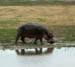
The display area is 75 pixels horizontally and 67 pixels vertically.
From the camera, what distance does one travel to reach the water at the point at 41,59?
9.79m

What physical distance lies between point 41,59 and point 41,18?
10898mm

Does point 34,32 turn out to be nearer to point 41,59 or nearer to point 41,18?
point 41,59

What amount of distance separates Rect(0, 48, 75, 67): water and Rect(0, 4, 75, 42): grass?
2608 mm

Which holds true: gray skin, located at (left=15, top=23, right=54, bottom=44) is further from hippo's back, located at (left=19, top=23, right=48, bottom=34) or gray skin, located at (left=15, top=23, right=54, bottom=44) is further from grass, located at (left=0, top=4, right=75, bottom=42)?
grass, located at (left=0, top=4, right=75, bottom=42)

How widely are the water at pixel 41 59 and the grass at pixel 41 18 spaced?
2.61 meters

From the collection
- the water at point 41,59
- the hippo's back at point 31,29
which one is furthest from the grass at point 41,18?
the water at point 41,59

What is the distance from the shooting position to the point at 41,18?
21.2 metres

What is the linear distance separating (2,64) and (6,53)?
1471 mm

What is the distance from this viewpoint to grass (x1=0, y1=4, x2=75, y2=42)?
15.4 m

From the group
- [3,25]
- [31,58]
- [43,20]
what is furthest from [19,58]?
[43,20]

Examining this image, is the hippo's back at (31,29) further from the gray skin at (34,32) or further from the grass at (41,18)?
the grass at (41,18)

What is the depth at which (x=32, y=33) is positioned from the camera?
1280 cm

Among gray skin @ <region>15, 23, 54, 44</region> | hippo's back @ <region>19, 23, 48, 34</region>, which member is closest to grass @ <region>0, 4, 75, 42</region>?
gray skin @ <region>15, 23, 54, 44</region>

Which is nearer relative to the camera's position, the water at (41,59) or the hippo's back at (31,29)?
the water at (41,59)
